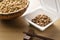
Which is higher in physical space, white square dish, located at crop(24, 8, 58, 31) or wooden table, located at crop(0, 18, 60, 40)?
white square dish, located at crop(24, 8, 58, 31)

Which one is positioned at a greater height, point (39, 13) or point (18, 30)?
point (39, 13)

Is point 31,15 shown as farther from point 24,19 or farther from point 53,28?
point 53,28

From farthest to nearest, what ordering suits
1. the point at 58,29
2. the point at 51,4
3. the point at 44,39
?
1. the point at 51,4
2. the point at 58,29
3. the point at 44,39

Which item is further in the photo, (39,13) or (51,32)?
(39,13)

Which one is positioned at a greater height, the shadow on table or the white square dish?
the white square dish

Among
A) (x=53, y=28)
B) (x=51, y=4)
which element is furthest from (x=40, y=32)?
(x=51, y=4)

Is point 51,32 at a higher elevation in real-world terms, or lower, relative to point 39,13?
lower

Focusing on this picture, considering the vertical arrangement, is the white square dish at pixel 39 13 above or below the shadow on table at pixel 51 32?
above

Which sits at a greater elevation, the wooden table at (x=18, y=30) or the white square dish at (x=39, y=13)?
the white square dish at (x=39, y=13)
